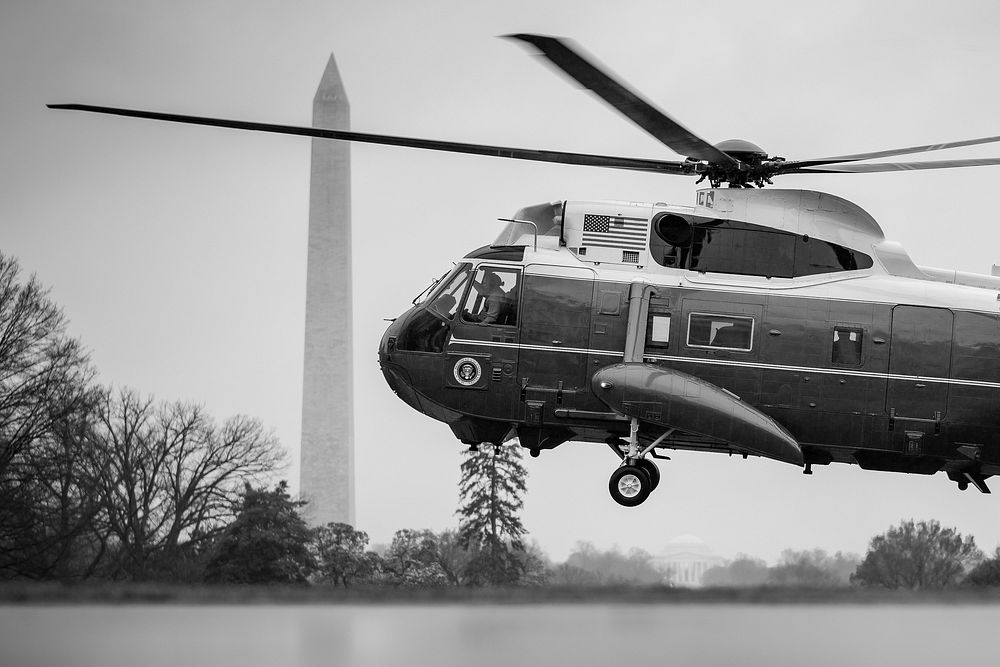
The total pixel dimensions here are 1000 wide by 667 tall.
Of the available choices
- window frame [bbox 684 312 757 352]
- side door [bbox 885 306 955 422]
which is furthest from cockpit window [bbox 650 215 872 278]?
side door [bbox 885 306 955 422]

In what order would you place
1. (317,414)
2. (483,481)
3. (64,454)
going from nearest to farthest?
(64,454)
(483,481)
(317,414)

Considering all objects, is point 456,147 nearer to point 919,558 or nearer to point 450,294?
point 450,294

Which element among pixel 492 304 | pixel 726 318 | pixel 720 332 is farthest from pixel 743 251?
pixel 492 304

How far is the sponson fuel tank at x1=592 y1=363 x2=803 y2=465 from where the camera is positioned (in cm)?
1556

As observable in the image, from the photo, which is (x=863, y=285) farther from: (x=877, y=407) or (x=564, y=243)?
(x=564, y=243)

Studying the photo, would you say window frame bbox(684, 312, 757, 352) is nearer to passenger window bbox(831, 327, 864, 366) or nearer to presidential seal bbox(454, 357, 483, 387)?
passenger window bbox(831, 327, 864, 366)

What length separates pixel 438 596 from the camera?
294cm

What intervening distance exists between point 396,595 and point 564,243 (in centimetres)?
1403

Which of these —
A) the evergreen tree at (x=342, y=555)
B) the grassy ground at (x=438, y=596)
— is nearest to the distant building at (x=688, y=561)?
the evergreen tree at (x=342, y=555)

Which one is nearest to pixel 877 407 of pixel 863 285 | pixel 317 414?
pixel 863 285

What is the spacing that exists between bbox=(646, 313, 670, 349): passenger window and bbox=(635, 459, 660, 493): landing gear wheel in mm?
1649

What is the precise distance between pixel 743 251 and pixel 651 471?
3.33m

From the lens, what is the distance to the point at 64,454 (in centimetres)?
3203

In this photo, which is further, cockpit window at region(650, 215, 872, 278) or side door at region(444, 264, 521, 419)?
cockpit window at region(650, 215, 872, 278)
